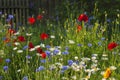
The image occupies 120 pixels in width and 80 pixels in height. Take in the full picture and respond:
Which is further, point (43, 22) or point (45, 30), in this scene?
point (43, 22)

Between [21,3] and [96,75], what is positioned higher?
[21,3]

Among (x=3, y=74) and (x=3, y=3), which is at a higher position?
(x=3, y=3)

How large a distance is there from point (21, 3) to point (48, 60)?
6.75 meters

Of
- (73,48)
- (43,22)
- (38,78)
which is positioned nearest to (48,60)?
(38,78)

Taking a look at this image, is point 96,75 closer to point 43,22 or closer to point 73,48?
point 73,48

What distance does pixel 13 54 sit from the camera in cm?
507

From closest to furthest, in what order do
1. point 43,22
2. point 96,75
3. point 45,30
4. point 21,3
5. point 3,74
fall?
1. point 96,75
2. point 3,74
3. point 45,30
4. point 43,22
5. point 21,3

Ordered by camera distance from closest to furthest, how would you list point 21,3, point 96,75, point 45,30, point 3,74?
point 96,75 → point 3,74 → point 45,30 → point 21,3

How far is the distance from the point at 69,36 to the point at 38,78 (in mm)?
1766

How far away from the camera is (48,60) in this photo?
418 centimetres

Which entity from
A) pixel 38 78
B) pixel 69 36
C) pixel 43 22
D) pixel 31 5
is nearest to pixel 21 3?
pixel 31 5

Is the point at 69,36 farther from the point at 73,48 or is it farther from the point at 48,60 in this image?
the point at 48,60

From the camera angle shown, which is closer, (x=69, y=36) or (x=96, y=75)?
(x=96, y=75)

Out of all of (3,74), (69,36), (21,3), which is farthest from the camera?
(21,3)
